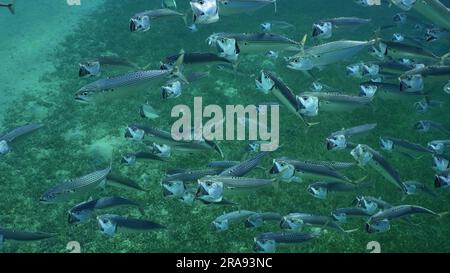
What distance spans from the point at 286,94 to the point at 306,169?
0.94 metres

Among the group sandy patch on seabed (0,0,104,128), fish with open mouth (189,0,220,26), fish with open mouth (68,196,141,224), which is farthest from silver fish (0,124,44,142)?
sandy patch on seabed (0,0,104,128)

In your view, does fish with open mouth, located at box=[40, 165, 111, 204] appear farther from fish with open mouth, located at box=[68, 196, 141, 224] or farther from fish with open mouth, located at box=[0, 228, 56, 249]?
fish with open mouth, located at box=[0, 228, 56, 249]

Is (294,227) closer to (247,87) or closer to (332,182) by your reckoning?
(332,182)

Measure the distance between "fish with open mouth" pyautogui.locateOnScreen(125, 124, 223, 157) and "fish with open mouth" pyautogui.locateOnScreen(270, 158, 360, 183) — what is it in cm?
83

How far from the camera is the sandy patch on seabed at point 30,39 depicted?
9.40 metres

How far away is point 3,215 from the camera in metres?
5.96

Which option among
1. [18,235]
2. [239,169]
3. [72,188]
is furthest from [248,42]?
[18,235]

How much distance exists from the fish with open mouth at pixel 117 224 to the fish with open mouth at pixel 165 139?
1076mm

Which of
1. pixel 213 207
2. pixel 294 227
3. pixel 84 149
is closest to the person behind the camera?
pixel 294 227

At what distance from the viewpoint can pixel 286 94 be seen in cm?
412

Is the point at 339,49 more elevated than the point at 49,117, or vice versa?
the point at 339,49
